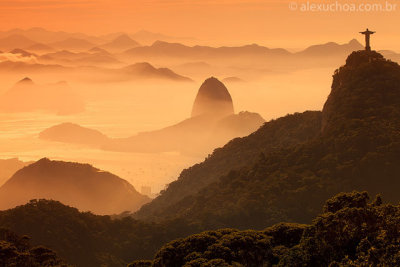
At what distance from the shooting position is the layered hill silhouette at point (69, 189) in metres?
174

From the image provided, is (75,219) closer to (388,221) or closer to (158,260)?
(158,260)

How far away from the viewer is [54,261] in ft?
163

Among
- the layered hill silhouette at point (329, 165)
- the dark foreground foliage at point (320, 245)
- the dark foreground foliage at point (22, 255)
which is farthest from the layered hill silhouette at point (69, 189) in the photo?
the dark foreground foliage at point (320, 245)

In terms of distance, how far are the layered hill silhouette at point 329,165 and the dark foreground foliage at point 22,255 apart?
32067 millimetres

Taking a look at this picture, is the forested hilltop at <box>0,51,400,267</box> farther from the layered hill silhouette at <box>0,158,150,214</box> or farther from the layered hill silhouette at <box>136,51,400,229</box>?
the layered hill silhouette at <box>0,158,150,214</box>

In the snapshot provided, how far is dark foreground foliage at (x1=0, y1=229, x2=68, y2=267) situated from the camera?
4606cm

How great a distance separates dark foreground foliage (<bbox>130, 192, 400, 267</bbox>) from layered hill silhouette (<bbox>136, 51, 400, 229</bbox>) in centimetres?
3434

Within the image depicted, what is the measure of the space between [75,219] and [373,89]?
1658 inches

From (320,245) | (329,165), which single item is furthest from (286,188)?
(320,245)

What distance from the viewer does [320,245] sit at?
1598 inches

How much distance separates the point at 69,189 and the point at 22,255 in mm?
130217

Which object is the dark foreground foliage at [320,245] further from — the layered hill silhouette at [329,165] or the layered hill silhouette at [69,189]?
the layered hill silhouette at [69,189]

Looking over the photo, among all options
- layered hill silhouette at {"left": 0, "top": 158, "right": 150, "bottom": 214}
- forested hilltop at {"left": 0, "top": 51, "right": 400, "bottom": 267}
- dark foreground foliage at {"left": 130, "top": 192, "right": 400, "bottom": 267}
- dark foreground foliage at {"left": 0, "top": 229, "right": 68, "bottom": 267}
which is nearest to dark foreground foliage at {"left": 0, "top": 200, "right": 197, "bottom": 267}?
forested hilltop at {"left": 0, "top": 51, "right": 400, "bottom": 267}

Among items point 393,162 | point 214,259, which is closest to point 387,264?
point 214,259
